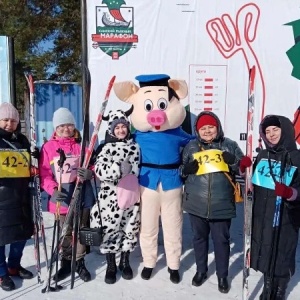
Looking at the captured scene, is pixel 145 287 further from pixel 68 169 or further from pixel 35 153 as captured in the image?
pixel 35 153

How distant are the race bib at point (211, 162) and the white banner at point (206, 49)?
143cm

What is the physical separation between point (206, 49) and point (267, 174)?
2.12 meters

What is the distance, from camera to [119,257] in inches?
166

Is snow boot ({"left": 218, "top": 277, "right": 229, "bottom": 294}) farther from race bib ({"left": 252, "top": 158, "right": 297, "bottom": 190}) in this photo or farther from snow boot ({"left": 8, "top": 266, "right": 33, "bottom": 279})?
snow boot ({"left": 8, "top": 266, "right": 33, "bottom": 279})

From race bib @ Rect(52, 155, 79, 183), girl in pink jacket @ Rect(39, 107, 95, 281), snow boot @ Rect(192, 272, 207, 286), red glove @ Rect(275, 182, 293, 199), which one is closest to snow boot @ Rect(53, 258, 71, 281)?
girl in pink jacket @ Rect(39, 107, 95, 281)

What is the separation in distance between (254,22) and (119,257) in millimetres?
3005

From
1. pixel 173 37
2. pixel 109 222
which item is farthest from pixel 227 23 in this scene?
pixel 109 222

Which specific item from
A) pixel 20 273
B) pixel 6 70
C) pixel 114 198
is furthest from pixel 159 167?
pixel 6 70

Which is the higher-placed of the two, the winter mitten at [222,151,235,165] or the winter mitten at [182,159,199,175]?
the winter mitten at [222,151,235,165]

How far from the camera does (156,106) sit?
3740 mm

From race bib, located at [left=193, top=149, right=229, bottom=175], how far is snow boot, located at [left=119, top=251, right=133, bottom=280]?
1075 millimetres

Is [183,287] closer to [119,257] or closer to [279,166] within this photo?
[119,257]

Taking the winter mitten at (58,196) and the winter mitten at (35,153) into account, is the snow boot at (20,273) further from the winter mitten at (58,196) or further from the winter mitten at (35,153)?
the winter mitten at (35,153)

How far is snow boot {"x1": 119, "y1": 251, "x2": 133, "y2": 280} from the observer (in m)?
3.77
